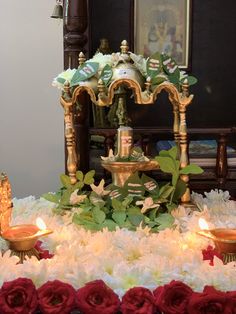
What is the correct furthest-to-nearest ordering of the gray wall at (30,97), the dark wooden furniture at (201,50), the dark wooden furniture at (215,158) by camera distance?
the dark wooden furniture at (201,50), the gray wall at (30,97), the dark wooden furniture at (215,158)

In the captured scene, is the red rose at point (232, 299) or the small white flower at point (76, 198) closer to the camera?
the red rose at point (232, 299)

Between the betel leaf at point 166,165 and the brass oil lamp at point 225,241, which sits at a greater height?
the betel leaf at point 166,165

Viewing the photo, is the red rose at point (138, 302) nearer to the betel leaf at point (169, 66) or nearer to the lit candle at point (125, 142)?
the lit candle at point (125, 142)

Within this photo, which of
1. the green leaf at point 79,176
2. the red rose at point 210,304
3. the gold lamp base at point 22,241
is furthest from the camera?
the green leaf at point 79,176

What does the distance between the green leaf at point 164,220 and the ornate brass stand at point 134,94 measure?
186mm

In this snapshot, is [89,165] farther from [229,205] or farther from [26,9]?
[26,9]

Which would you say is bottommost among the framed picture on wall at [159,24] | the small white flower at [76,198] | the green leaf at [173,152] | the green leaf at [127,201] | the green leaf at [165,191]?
the small white flower at [76,198]

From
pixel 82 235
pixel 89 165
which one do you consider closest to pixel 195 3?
pixel 89 165

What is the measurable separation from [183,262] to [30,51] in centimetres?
202

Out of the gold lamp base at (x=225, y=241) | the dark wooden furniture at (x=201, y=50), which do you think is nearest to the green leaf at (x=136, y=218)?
the gold lamp base at (x=225, y=241)

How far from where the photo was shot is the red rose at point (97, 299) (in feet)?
3.29

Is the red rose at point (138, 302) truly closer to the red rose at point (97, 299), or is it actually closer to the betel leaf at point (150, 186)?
the red rose at point (97, 299)

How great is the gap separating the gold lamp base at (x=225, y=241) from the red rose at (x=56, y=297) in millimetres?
381

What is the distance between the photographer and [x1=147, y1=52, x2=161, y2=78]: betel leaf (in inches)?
65.1
